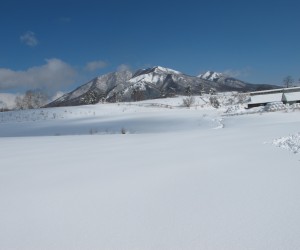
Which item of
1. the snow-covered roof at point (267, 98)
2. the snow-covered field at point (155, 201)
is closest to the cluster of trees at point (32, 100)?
the snow-covered roof at point (267, 98)

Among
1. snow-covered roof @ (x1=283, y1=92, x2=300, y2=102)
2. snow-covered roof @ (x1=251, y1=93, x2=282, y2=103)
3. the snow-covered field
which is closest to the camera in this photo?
the snow-covered field

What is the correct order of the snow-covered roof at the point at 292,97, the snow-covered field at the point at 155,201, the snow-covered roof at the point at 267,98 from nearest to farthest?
the snow-covered field at the point at 155,201, the snow-covered roof at the point at 292,97, the snow-covered roof at the point at 267,98

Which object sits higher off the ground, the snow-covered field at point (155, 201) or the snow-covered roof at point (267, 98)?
the snow-covered roof at point (267, 98)

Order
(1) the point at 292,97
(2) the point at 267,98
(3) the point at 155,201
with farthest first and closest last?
(2) the point at 267,98, (1) the point at 292,97, (3) the point at 155,201

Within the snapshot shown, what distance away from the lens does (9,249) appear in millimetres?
3822

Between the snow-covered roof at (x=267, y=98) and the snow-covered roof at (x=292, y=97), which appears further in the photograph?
the snow-covered roof at (x=267, y=98)

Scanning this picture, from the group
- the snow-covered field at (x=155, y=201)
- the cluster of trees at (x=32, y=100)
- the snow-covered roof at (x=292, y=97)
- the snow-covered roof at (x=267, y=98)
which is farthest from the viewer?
the cluster of trees at (x=32, y=100)

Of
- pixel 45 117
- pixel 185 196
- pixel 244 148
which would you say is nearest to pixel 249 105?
pixel 45 117

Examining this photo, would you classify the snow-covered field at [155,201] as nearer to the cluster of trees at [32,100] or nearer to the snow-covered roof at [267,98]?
the snow-covered roof at [267,98]

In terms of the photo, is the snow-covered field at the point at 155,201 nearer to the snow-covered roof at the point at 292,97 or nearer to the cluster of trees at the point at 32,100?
the snow-covered roof at the point at 292,97

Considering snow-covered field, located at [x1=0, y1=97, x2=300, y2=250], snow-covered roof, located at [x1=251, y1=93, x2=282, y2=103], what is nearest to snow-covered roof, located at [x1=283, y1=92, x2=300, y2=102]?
snow-covered roof, located at [x1=251, y1=93, x2=282, y2=103]

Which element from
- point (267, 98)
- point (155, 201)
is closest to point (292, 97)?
point (267, 98)

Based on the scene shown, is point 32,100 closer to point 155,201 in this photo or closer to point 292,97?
point 292,97

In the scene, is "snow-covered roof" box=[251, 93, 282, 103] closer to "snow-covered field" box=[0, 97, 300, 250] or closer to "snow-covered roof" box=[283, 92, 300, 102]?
"snow-covered roof" box=[283, 92, 300, 102]
